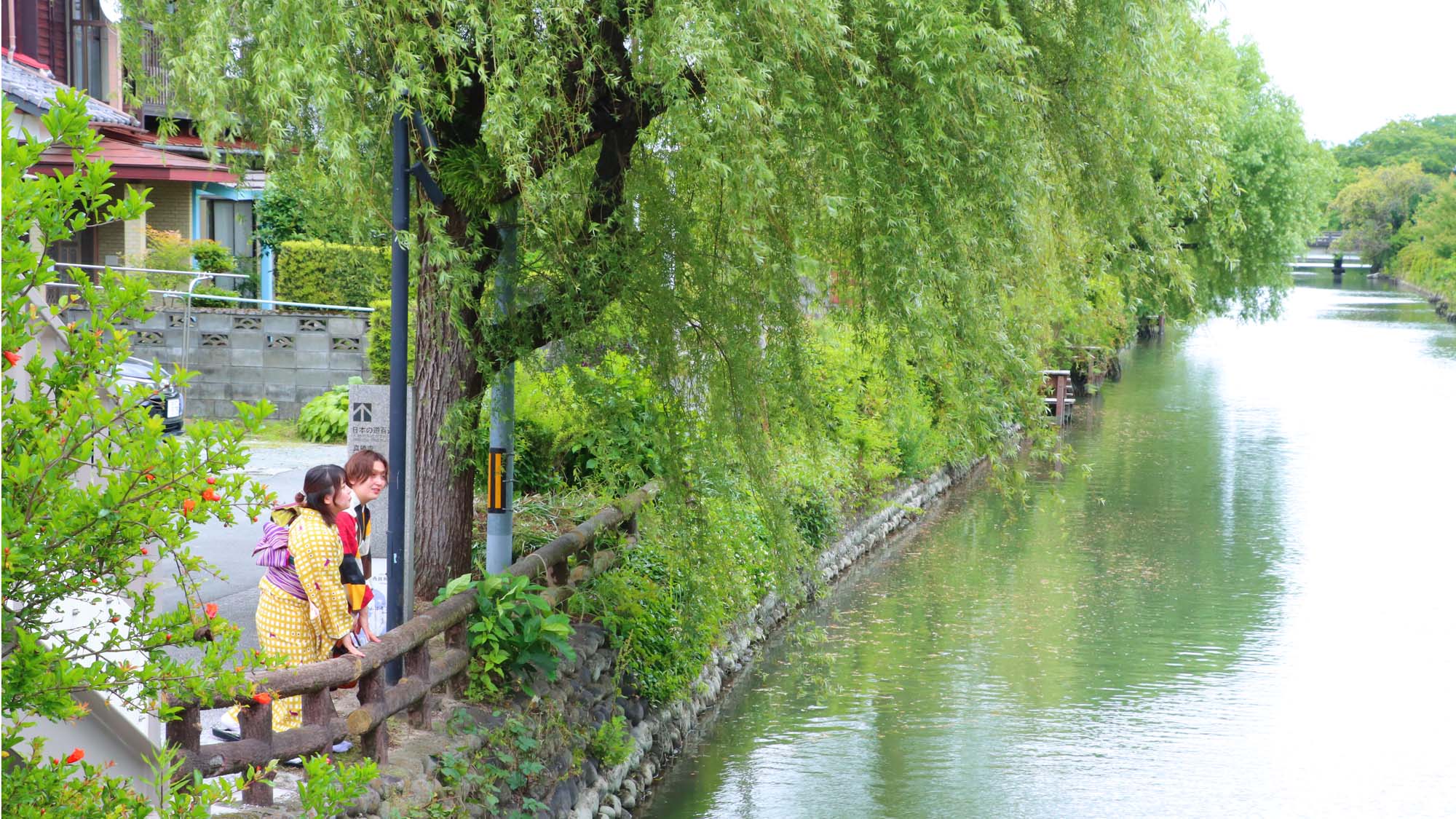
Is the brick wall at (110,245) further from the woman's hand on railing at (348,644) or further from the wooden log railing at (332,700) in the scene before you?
the woman's hand on railing at (348,644)

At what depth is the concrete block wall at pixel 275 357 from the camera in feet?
64.6

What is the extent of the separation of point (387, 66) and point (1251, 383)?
117 feet

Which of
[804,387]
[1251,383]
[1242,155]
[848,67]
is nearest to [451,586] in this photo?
[804,387]

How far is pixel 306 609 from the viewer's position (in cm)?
681

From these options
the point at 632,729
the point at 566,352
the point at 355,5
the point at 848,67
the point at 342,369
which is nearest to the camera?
the point at 355,5

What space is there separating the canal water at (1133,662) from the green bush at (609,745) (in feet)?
2.29

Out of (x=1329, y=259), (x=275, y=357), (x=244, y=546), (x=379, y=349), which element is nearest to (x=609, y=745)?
(x=244, y=546)

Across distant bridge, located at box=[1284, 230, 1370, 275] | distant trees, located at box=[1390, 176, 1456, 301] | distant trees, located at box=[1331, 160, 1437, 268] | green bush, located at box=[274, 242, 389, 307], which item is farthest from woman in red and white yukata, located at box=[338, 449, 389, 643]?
distant bridge, located at box=[1284, 230, 1370, 275]

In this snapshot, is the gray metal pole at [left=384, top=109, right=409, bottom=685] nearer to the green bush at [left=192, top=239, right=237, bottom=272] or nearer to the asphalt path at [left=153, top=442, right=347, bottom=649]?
the asphalt path at [left=153, top=442, right=347, bottom=649]

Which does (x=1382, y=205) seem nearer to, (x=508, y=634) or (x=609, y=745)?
(x=609, y=745)

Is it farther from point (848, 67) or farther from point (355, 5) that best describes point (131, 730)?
point (848, 67)

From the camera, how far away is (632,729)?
9578 millimetres

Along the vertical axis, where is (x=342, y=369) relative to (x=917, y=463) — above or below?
above

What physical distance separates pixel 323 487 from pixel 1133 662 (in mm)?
8937
